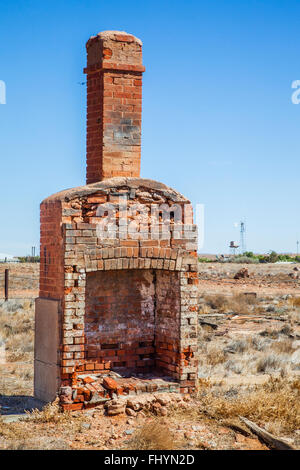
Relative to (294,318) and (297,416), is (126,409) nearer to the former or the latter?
(297,416)

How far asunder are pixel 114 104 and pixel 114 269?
2.37 m

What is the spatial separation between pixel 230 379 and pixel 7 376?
14.1ft

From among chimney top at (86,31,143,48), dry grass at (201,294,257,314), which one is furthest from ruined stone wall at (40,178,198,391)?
dry grass at (201,294,257,314)

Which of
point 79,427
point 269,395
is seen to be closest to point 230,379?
point 269,395

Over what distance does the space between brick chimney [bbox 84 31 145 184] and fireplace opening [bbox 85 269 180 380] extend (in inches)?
60.7

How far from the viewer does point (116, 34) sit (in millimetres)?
8125

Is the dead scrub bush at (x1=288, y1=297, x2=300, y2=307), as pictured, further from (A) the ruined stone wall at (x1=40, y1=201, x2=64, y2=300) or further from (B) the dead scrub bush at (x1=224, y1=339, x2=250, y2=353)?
(A) the ruined stone wall at (x1=40, y1=201, x2=64, y2=300)

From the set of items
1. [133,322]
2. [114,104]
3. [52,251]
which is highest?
[114,104]

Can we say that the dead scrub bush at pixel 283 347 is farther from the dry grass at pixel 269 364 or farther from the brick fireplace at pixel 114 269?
the brick fireplace at pixel 114 269

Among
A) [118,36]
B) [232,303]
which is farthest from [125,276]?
[232,303]

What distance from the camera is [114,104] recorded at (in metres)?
8.11

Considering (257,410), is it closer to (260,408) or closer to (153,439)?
(260,408)

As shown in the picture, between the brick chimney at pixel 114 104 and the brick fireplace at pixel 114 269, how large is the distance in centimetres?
1

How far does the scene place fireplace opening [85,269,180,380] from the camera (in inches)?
316
